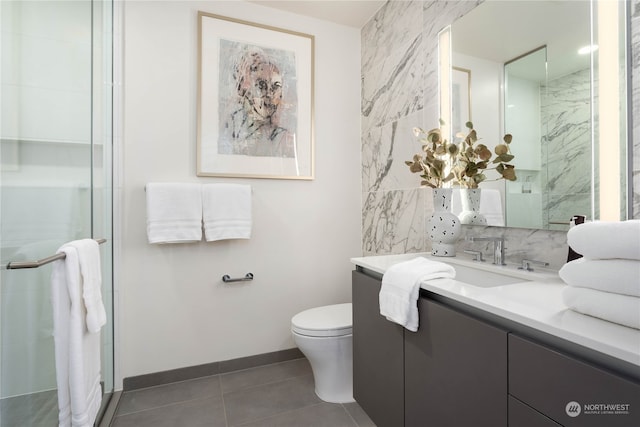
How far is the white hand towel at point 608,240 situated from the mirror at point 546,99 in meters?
0.45

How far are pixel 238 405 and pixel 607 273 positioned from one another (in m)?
1.72

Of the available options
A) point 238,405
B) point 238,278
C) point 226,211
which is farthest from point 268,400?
point 226,211

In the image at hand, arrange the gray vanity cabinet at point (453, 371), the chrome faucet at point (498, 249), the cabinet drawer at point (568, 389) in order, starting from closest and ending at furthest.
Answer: the cabinet drawer at point (568, 389) < the gray vanity cabinet at point (453, 371) < the chrome faucet at point (498, 249)

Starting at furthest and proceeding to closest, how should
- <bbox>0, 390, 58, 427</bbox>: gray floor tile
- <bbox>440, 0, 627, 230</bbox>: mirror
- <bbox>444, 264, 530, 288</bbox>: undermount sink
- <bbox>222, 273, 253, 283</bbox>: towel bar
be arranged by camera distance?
<bbox>222, 273, 253, 283</bbox>: towel bar → <bbox>444, 264, 530, 288</bbox>: undermount sink → <bbox>440, 0, 627, 230</bbox>: mirror → <bbox>0, 390, 58, 427</bbox>: gray floor tile

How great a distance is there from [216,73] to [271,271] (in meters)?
1.33

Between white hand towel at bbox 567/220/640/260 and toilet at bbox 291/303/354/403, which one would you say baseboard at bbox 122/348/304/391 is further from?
white hand towel at bbox 567/220/640/260

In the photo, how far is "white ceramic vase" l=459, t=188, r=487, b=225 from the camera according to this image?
1.49 m

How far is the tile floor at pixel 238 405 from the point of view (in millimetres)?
1564

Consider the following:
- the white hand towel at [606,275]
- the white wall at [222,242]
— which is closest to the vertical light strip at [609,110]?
the white hand towel at [606,275]

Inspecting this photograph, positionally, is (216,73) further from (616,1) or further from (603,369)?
(603,369)

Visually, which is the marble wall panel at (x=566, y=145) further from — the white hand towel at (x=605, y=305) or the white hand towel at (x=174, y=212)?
the white hand towel at (x=174, y=212)

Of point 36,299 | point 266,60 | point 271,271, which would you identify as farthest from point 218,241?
point 266,60

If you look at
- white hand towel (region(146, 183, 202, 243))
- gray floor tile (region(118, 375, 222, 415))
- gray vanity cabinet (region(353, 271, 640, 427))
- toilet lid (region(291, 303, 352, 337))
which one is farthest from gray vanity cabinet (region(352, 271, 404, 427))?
white hand towel (region(146, 183, 202, 243))

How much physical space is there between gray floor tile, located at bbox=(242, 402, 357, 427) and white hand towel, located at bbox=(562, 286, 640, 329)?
123 cm
